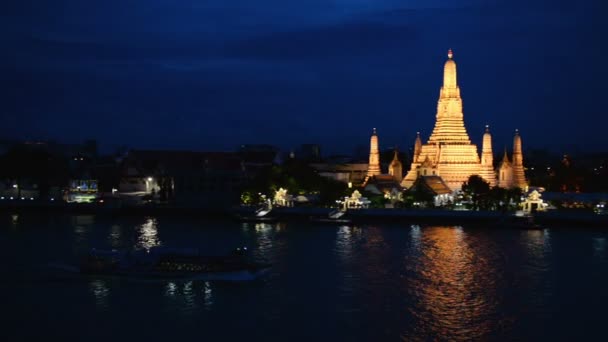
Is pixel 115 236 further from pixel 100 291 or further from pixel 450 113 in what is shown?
pixel 450 113

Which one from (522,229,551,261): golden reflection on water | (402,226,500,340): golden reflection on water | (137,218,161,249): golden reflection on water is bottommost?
(402,226,500,340): golden reflection on water

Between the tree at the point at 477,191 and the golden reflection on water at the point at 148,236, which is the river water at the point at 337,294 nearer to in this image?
the golden reflection on water at the point at 148,236

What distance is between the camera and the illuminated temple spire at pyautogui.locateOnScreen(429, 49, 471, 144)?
149ft

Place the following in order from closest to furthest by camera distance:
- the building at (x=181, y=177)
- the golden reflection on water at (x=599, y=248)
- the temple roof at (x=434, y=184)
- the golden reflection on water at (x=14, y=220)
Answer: the golden reflection on water at (x=599, y=248) → the golden reflection on water at (x=14, y=220) → the temple roof at (x=434, y=184) → the building at (x=181, y=177)

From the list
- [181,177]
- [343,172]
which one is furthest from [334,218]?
[343,172]

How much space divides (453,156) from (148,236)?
2009cm

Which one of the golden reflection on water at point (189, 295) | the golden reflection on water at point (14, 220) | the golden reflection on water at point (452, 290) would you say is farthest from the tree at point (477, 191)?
the golden reflection on water at point (189, 295)

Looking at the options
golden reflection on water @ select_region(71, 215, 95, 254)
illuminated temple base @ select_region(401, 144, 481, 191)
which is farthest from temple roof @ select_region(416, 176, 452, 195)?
golden reflection on water @ select_region(71, 215, 95, 254)

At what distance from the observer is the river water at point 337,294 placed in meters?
16.7

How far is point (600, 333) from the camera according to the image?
54.5ft

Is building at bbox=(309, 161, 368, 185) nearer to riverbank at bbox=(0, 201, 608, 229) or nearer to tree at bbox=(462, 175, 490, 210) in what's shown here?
riverbank at bbox=(0, 201, 608, 229)

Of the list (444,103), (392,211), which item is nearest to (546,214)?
(392,211)

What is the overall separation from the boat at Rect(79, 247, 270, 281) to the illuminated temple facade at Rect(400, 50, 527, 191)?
79.6 ft

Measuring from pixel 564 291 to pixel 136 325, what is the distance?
10.6m
